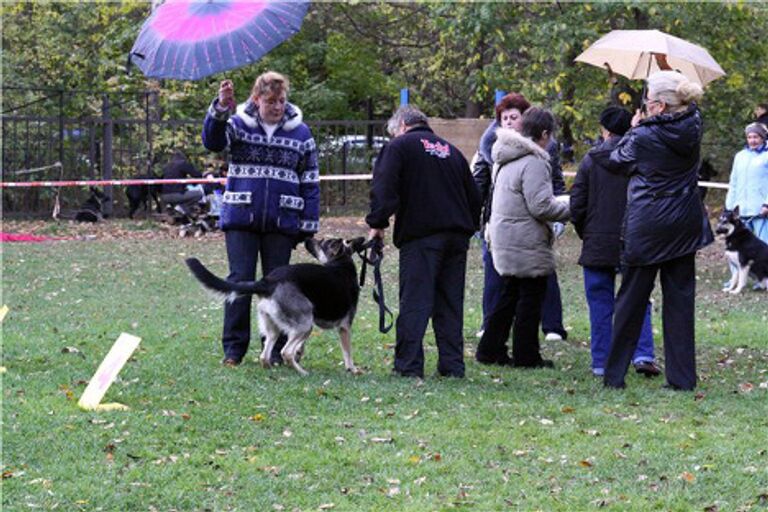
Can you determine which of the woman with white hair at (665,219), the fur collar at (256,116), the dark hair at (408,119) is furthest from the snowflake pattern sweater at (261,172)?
the woman with white hair at (665,219)

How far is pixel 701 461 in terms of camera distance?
5.95m

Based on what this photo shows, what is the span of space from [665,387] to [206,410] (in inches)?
119

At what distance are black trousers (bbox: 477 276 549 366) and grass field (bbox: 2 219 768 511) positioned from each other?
235 mm

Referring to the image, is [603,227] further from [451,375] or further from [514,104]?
[451,375]

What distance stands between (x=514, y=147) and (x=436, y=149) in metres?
0.67

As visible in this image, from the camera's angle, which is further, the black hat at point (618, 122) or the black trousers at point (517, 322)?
the black trousers at point (517, 322)

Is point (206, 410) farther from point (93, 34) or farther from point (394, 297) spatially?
point (93, 34)

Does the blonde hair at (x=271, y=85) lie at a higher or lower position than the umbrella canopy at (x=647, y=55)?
lower

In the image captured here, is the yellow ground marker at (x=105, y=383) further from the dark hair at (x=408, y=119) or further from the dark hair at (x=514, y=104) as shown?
the dark hair at (x=514, y=104)

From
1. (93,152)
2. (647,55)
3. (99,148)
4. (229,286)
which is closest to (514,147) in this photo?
(229,286)

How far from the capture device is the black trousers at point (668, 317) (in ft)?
25.4

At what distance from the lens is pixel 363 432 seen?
21.3 ft

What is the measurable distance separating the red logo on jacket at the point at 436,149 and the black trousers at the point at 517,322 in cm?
114

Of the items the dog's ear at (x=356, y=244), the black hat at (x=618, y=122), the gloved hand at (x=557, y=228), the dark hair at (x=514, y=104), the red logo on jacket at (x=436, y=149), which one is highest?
the dark hair at (x=514, y=104)
